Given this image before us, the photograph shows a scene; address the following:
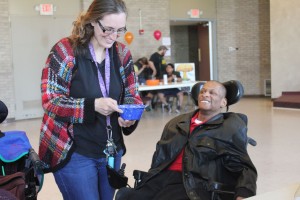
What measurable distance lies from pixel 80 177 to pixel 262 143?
4584 mm

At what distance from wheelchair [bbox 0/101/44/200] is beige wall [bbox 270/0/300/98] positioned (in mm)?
9617

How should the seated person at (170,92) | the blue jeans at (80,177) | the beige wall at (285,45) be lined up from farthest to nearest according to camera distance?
the beige wall at (285,45)
the seated person at (170,92)
the blue jeans at (80,177)

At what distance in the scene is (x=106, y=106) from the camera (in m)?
1.89

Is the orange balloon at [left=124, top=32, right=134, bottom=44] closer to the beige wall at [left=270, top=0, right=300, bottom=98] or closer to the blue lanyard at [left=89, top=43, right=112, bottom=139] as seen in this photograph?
the beige wall at [left=270, top=0, right=300, bottom=98]

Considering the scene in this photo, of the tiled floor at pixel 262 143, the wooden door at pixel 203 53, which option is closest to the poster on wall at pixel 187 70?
the tiled floor at pixel 262 143

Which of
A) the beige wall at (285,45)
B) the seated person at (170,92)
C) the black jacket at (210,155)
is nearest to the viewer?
the black jacket at (210,155)

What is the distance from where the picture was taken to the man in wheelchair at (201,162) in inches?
94.1

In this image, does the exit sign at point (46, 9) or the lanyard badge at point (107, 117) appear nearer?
the lanyard badge at point (107, 117)

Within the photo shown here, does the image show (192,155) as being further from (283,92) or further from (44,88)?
(283,92)

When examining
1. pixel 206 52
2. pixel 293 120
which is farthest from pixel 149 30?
pixel 293 120

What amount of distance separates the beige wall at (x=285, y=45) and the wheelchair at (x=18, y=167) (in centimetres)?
962

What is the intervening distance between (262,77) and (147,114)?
15.3ft

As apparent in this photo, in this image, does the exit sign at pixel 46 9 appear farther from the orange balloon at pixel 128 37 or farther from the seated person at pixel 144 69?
the seated person at pixel 144 69

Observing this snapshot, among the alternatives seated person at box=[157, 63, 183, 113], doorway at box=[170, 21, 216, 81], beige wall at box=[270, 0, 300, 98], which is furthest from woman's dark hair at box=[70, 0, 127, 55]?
doorway at box=[170, 21, 216, 81]
